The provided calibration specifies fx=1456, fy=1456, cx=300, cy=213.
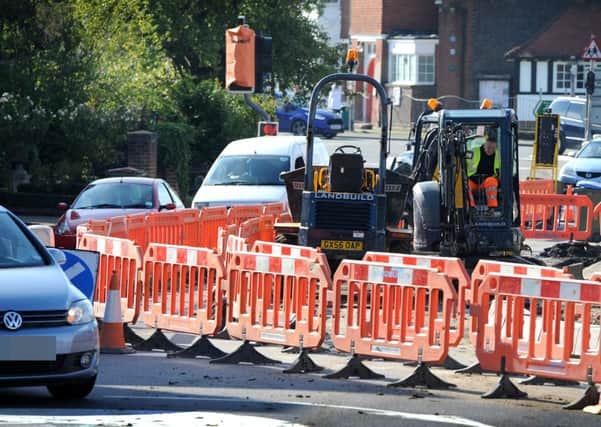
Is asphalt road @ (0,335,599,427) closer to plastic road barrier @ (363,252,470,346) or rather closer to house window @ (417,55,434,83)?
plastic road barrier @ (363,252,470,346)

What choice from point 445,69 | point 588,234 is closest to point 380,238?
point 588,234

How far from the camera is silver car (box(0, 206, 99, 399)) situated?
9805 mm

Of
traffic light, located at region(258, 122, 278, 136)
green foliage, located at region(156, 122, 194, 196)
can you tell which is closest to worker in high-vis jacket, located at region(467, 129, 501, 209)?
traffic light, located at region(258, 122, 278, 136)

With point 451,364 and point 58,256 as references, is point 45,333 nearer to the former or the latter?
point 58,256

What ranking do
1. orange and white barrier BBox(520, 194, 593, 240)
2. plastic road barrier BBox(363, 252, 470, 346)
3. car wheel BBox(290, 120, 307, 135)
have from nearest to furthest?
plastic road barrier BBox(363, 252, 470, 346), orange and white barrier BBox(520, 194, 593, 240), car wheel BBox(290, 120, 307, 135)

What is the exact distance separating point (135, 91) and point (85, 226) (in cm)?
1778

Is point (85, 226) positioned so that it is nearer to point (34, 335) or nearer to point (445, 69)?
point (34, 335)

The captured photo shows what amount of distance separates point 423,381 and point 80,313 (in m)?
3.09

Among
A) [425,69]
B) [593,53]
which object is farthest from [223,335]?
[425,69]

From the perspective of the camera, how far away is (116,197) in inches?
895

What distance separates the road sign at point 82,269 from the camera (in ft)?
42.5

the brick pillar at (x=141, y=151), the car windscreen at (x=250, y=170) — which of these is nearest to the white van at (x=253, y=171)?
the car windscreen at (x=250, y=170)

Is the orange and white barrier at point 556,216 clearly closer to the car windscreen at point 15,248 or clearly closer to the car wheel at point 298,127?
the car windscreen at point 15,248

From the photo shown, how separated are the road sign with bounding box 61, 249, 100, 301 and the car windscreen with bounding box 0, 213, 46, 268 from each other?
1.74 metres
